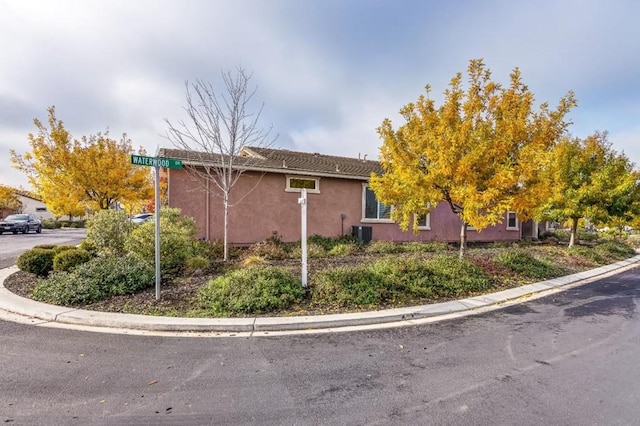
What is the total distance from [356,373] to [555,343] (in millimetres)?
3140

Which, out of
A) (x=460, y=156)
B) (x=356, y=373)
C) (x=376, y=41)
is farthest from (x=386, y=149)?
(x=356, y=373)

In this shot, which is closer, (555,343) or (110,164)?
(555,343)

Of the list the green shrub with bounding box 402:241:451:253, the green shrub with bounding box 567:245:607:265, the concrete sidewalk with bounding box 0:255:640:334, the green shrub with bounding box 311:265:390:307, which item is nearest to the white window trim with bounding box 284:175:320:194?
the green shrub with bounding box 402:241:451:253

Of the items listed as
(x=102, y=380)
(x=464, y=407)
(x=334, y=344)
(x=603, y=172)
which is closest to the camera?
(x=464, y=407)

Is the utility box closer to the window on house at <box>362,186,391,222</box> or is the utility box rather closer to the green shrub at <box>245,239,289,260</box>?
the window on house at <box>362,186,391,222</box>

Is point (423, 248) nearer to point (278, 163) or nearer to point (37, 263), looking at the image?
point (278, 163)

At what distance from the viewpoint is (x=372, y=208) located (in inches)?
614

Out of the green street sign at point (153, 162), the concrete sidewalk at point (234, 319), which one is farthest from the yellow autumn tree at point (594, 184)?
the green street sign at point (153, 162)

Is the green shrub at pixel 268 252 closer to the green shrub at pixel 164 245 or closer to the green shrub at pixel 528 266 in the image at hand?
the green shrub at pixel 164 245

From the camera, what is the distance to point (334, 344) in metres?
4.82

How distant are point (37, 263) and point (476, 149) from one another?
10.7 meters

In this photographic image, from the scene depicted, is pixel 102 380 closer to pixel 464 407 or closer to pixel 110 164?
pixel 464 407

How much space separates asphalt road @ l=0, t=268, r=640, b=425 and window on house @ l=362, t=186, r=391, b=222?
9.92 metres

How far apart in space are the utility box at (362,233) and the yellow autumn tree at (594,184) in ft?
21.6
